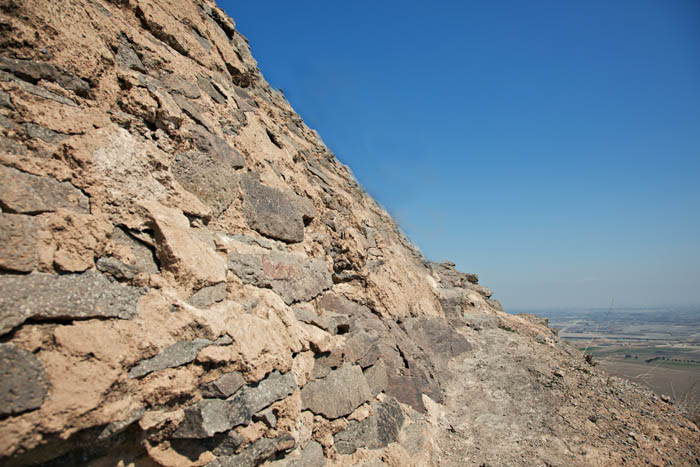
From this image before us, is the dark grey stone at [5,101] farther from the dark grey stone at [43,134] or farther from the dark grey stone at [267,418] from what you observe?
the dark grey stone at [267,418]

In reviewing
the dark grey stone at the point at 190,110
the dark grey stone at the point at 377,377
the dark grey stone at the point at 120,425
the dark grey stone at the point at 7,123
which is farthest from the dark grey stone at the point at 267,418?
the dark grey stone at the point at 190,110

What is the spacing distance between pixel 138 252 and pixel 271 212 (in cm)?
237

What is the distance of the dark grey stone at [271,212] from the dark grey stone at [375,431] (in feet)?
9.68

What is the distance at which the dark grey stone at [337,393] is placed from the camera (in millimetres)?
4199

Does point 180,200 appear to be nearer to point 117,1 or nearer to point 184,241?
point 184,241

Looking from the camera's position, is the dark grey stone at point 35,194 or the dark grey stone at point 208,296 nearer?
the dark grey stone at point 35,194

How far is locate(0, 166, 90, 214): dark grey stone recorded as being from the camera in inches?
102

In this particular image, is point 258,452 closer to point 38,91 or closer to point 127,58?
point 38,91

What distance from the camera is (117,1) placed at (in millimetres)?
5082

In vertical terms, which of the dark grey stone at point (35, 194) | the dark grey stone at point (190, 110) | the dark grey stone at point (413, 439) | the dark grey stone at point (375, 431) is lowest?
the dark grey stone at point (413, 439)

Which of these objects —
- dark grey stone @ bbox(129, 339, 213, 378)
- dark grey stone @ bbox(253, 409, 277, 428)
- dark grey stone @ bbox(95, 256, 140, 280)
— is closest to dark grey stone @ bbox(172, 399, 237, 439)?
dark grey stone @ bbox(253, 409, 277, 428)

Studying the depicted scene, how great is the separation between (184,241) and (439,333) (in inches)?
288

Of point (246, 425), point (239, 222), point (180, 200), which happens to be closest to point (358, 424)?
point (246, 425)

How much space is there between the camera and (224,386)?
10.5ft
